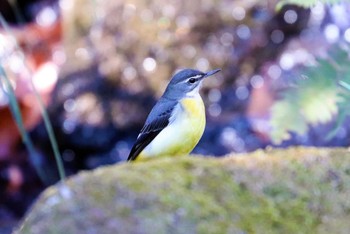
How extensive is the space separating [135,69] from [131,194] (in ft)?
24.2

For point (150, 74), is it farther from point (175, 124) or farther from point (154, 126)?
point (175, 124)

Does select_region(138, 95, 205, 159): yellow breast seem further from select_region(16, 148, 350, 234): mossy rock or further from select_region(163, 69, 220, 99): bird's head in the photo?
select_region(16, 148, 350, 234): mossy rock

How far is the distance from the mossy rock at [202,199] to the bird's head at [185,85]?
2.15 meters

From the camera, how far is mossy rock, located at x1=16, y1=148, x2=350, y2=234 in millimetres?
2822

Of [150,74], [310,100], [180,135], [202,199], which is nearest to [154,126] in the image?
[180,135]

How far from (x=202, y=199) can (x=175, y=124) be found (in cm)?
209

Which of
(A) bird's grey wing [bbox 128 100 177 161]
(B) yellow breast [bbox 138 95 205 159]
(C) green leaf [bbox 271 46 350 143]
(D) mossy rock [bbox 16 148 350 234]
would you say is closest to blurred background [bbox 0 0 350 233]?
(A) bird's grey wing [bbox 128 100 177 161]

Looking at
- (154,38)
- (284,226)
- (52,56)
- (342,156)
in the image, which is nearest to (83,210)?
(284,226)

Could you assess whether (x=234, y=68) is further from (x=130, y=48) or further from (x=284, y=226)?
(x=284, y=226)

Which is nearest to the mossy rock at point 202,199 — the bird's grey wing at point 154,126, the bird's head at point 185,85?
the bird's grey wing at point 154,126

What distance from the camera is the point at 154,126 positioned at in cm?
521

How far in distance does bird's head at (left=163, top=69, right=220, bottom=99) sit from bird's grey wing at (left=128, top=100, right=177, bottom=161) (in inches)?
7.2

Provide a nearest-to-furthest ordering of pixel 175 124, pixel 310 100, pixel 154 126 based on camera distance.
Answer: pixel 310 100 → pixel 175 124 → pixel 154 126

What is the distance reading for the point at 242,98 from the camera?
1014 cm
